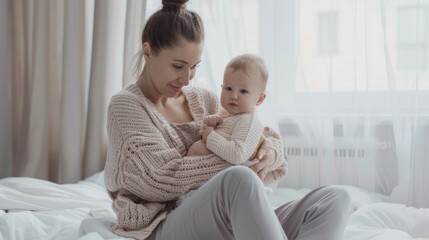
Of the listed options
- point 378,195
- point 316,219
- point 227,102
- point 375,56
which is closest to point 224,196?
point 316,219

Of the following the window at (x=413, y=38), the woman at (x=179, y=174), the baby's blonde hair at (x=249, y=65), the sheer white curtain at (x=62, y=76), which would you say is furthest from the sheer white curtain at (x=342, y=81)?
the baby's blonde hair at (x=249, y=65)

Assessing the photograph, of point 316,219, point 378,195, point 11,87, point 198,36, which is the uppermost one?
point 198,36

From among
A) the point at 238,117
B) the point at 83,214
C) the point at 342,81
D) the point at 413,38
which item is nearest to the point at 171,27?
the point at 238,117

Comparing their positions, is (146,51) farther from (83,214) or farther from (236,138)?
(83,214)

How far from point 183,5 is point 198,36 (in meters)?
0.10

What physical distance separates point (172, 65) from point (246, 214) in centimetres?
51

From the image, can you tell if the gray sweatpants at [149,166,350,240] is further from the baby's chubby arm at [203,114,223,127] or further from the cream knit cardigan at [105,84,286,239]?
the baby's chubby arm at [203,114,223,127]

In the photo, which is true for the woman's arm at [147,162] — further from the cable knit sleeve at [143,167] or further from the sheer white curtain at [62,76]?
the sheer white curtain at [62,76]

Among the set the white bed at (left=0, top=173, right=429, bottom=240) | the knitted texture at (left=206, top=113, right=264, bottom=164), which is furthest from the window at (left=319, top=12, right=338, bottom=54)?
the knitted texture at (left=206, top=113, right=264, bottom=164)

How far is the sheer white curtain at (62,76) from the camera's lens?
271cm

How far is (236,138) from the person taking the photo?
142 cm

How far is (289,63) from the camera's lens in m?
2.47

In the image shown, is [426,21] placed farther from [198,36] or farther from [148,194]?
[148,194]

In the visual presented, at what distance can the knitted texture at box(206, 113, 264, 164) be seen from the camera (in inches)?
54.8
